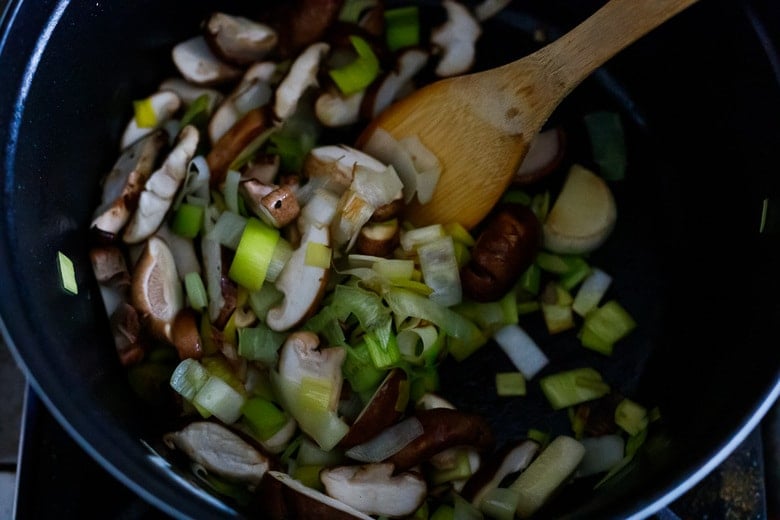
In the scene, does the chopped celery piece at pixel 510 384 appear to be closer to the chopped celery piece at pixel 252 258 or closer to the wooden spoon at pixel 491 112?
the wooden spoon at pixel 491 112

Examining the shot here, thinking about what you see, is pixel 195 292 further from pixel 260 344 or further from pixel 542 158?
pixel 542 158

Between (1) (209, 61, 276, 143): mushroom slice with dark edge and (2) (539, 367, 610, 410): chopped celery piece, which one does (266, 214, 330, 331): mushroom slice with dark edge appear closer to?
(1) (209, 61, 276, 143): mushroom slice with dark edge

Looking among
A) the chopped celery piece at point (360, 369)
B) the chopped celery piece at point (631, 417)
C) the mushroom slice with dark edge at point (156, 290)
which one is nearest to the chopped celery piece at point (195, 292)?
the mushroom slice with dark edge at point (156, 290)

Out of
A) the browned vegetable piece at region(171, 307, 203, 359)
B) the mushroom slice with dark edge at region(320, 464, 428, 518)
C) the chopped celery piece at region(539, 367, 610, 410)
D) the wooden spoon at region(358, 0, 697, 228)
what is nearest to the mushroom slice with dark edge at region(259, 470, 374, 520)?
the mushroom slice with dark edge at region(320, 464, 428, 518)

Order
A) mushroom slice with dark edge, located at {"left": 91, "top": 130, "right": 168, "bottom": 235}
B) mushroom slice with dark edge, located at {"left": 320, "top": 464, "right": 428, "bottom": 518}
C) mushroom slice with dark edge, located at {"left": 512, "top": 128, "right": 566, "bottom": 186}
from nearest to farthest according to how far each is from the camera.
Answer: mushroom slice with dark edge, located at {"left": 320, "top": 464, "right": 428, "bottom": 518} → mushroom slice with dark edge, located at {"left": 91, "top": 130, "right": 168, "bottom": 235} → mushroom slice with dark edge, located at {"left": 512, "top": 128, "right": 566, "bottom": 186}

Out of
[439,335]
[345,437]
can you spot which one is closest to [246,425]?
[345,437]

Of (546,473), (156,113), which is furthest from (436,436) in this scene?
(156,113)
